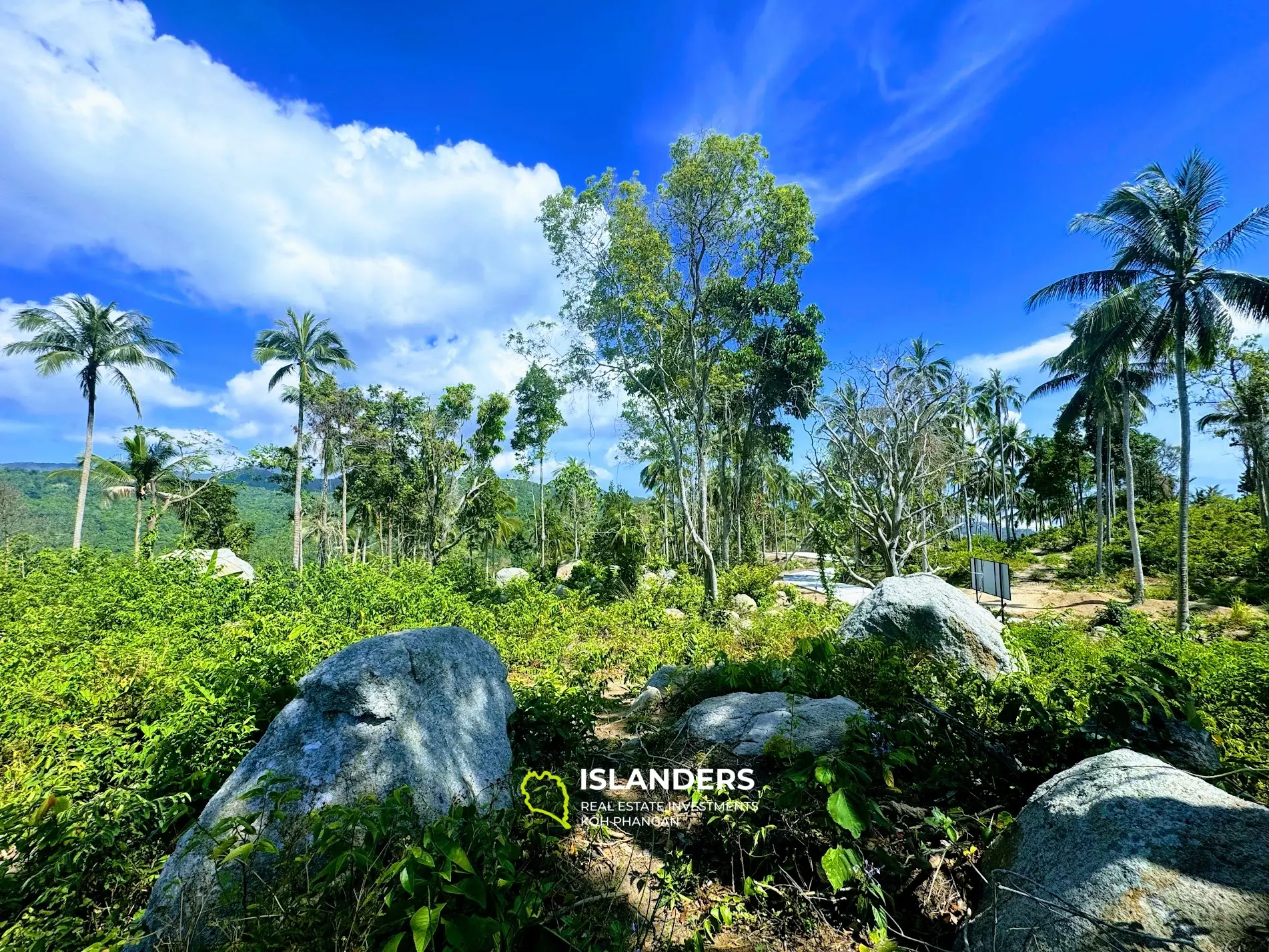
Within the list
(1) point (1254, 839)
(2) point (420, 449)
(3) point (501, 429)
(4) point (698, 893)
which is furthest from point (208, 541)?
(1) point (1254, 839)

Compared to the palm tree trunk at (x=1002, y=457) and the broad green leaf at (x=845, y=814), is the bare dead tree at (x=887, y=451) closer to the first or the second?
the broad green leaf at (x=845, y=814)

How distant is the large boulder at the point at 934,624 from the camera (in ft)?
22.4

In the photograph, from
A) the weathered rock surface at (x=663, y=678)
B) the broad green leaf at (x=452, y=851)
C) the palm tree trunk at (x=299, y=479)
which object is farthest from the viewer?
the palm tree trunk at (x=299, y=479)

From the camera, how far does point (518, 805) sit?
3164mm

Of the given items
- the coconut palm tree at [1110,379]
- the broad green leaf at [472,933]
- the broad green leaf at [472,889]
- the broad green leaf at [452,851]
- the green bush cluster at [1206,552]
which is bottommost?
the broad green leaf at [472,933]

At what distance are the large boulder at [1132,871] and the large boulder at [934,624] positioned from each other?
482 centimetres

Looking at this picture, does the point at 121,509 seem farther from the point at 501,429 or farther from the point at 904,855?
the point at 904,855

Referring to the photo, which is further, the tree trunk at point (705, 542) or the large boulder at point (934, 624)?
the tree trunk at point (705, 542)

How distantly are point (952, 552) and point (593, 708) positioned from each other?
29305mm

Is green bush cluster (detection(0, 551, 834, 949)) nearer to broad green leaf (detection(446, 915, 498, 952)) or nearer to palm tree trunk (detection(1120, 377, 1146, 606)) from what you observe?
broad green leaf (detection(446, 915, 498, 952))

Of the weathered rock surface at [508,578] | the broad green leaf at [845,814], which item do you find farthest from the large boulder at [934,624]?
the weathered rock surface at [508,578]

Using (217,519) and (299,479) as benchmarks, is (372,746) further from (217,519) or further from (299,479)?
(217,519)

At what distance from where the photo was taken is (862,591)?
47.5 ft

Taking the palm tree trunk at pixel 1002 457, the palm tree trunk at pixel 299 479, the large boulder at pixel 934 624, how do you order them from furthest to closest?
the palm tree trunk at pixel 1002 457
the palm tree trunk at pixel 299 479
the large boulder at pixel 934 624
